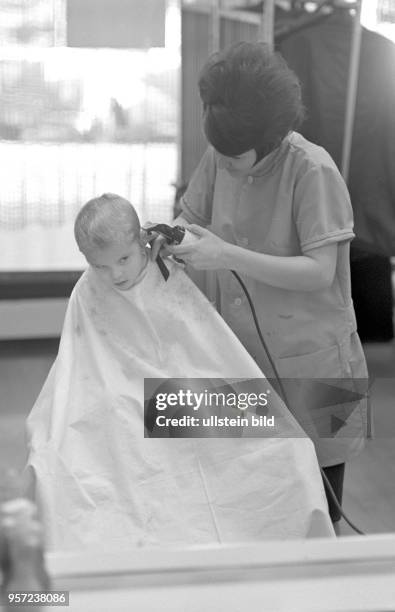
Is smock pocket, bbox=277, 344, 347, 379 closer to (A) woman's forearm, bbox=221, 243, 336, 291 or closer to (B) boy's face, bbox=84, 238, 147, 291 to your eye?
(A) woman's forearm, bbox=221, 243, 336, 291

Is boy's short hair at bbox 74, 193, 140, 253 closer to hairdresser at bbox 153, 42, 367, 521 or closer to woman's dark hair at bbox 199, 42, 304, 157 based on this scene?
hairdresser at bbox 153, 42, 367, 521

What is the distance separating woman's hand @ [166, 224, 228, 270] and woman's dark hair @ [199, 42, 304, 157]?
0.53 feet

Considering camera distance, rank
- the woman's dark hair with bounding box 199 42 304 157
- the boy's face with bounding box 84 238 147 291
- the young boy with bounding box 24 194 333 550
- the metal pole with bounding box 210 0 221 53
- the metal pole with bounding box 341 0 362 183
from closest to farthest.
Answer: the woman's dark hair with bounding box 199 42 304 157, the young boy with bounding box 24 194 333 550, the boy's face with bounding box 84 238 147 291, the metal pole with bounding box 341 0 362 183, the metal pole with bounding box 210 0 221 53

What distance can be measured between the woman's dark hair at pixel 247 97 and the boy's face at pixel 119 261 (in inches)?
11.3

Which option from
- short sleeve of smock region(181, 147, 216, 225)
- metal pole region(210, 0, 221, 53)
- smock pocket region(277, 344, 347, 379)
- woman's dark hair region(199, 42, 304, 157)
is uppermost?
→ metal pole region(210, 0, 221, 53)

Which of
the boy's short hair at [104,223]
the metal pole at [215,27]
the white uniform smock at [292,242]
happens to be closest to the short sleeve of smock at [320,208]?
the white uniform smock at [292,242]

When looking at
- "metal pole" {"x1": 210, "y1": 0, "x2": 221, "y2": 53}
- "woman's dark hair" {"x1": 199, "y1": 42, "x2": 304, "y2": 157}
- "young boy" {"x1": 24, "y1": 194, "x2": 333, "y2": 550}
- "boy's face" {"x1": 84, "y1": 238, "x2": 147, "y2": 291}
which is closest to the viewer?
"woman's dark hair" {"x1": 199, "y1": 42, "x2": 304, "y2": 157}

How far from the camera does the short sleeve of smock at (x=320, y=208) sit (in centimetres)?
138

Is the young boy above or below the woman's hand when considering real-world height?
below

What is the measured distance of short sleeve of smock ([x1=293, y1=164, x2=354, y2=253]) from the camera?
1383mm

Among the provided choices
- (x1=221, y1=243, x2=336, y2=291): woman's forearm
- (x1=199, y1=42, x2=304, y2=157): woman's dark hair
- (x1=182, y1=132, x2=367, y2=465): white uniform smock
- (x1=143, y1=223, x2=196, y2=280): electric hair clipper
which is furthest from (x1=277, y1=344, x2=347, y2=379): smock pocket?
(x1=199, y1=42, x2=304, y2=157): woman's dark hair

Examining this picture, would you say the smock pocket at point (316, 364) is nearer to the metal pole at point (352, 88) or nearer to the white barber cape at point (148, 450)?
the white barber cape at point (148, 450)

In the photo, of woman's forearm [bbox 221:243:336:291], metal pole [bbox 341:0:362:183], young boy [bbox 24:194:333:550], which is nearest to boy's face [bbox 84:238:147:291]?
young boy [bbox 24:194:333:550]

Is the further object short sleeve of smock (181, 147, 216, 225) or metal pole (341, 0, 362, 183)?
metal pole (341, 0, 362, 183)
